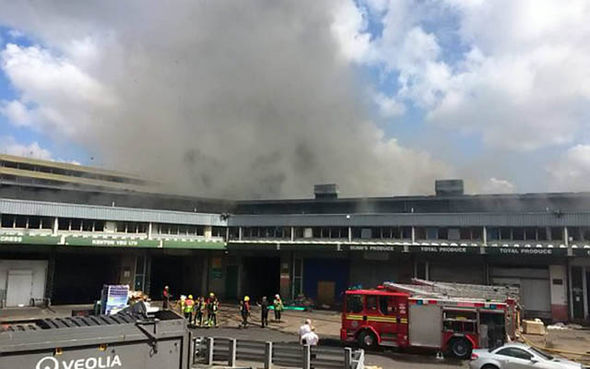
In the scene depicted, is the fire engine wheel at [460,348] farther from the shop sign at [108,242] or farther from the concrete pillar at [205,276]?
the concrete pillar at [205,276]

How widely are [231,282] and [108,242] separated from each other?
11707 mm

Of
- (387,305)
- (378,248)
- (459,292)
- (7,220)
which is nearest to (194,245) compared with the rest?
(7,220)

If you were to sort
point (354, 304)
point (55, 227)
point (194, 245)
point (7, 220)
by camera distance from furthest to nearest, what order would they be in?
point (194, 245) < point (55, 227) < point (7, 220) < point (354, 304)

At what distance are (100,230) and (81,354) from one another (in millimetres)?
28717

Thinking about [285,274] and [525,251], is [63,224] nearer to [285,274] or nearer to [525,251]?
[285,274]

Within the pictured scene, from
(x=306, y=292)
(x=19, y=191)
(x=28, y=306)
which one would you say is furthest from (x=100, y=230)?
(x=306, y=292)

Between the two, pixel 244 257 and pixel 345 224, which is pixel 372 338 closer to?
pixel 345 224

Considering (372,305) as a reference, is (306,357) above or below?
below

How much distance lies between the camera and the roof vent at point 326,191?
4700 cm

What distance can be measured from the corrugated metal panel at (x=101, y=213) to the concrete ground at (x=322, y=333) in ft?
20.8

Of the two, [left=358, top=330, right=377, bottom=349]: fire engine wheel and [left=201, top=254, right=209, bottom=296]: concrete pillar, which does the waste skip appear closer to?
[left=358, top=330, right=377, bottom=349]: fire engine wheel

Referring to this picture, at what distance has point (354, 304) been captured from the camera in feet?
68.1

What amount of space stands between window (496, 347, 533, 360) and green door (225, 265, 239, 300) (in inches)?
1110

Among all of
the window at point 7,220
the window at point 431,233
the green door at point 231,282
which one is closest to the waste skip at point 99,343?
the window at point 7,220
